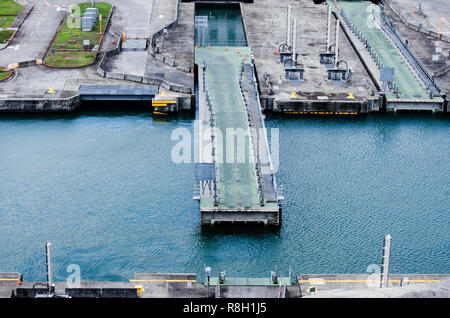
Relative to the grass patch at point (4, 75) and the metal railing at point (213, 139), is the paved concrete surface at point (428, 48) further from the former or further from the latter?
the grass patch at point (4, 75)

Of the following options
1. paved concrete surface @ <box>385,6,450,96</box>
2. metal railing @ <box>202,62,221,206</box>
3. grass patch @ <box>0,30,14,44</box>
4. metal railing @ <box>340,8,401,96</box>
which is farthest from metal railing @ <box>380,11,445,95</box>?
grass patch @ <box>0,30,14,44</box>

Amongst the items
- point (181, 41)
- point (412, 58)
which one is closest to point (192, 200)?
point (181, 41)

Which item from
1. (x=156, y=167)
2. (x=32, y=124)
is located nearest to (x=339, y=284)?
(x=156, y=167)

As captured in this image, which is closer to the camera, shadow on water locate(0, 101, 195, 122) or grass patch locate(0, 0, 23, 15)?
shadow on water locate(0, 101, 195, 122)

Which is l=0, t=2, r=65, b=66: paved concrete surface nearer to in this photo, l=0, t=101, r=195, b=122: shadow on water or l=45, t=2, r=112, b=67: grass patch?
l=45, t=2, r=112, b=67: grass patch

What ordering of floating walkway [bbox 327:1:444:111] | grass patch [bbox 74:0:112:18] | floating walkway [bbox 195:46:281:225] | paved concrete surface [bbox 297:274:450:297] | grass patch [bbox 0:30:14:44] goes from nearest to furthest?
paved concrete surface [bbox 297:274:450:297]
floating walkway [bbox 195:46:281:225]
floating walkway [bbox 327:1:444:111]
grass patch [bbox 0:30:14:44]
grass patch [bbox 74:0:112:18]
